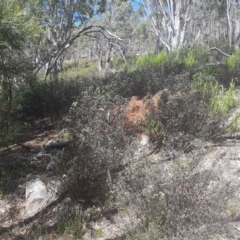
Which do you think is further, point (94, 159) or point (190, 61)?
point (190, 61)

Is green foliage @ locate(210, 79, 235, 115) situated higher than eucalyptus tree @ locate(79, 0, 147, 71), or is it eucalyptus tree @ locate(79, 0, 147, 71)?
eucalyptus tree @ locate(79, 0, 147, 71)

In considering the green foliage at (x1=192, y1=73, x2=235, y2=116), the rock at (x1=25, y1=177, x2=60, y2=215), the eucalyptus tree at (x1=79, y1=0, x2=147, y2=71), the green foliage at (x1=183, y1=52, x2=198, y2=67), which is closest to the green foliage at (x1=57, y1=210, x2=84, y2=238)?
the rock at (x1=25, y1=177, x2=60, y2=215)

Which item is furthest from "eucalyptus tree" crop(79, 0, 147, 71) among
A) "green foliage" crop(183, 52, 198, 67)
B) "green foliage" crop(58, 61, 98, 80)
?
"green foliage" crop(183, 52, 198, 67)

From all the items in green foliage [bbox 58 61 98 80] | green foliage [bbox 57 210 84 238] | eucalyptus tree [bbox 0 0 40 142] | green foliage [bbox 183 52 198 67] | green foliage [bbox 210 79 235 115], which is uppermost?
eucalyptus tree [bbox 0 0 40 142]

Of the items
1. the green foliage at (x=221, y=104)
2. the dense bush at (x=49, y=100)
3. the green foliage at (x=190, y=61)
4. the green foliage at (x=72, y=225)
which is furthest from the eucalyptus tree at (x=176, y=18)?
the green foliage at (x=72, y=225)

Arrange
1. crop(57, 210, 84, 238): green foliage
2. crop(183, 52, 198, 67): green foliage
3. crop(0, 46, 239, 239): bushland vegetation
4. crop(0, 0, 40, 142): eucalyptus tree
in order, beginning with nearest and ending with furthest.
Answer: crop(0, 46, 239, 239): bushland vegetation
crop(0, 0, 40, 142): eucalyptus tree
crop(57, 210, 84, 238): green foliage
crop(183, 52, 198, 67): green foliage

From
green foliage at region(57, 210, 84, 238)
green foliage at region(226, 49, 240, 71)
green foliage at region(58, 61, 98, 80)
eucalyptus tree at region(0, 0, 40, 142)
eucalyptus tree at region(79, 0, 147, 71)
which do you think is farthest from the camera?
eucalyptus tree at region(79, 0, 147, 71)

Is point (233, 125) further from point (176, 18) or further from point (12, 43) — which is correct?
point (176, 18)

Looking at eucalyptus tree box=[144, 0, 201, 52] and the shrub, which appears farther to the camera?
eucalyptus tree box=[144, 0, 201, 52]

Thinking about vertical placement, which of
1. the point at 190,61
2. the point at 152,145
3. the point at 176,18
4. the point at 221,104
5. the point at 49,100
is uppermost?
the point at 176,18

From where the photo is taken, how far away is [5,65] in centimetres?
360

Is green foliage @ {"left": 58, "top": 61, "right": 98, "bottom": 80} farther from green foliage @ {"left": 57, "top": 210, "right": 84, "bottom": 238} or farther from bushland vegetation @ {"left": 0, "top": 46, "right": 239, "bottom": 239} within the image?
green foliage @ {"left": 57, "top": 210, "right": 84, "bottom": 238}

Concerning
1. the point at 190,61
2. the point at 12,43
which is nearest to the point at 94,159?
the point at 12,43

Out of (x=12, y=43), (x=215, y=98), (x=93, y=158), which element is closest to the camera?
(x=12, y=43)
